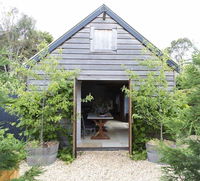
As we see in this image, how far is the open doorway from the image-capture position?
6.95m

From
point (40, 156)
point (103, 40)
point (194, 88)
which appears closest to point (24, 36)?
point (103, 40)

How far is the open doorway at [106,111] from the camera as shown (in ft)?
22.8

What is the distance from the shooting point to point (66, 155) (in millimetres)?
5098

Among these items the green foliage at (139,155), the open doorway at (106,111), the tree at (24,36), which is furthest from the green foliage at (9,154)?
the tree at (24,36)

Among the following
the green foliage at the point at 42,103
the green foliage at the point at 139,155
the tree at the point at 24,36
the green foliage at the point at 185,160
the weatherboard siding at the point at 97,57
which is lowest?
the green foliage at the point at 139,155

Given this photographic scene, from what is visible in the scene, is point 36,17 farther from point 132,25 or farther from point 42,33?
point 132,25

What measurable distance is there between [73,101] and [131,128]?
183cm

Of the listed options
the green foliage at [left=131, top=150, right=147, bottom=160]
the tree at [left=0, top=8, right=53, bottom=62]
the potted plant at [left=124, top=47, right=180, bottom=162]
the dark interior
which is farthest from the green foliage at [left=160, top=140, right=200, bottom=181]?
the tree at [left=0, top=8, right=53, bottom=62]

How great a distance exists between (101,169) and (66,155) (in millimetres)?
1137

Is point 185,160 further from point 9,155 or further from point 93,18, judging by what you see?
point 93,18

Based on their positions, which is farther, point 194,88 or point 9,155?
point 194,88

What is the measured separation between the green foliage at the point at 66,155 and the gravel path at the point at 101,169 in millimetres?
124

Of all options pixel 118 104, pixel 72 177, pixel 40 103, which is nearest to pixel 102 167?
pixel 72 177

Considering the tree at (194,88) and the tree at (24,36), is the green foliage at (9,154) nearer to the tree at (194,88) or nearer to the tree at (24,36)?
the tree at (194,88)
